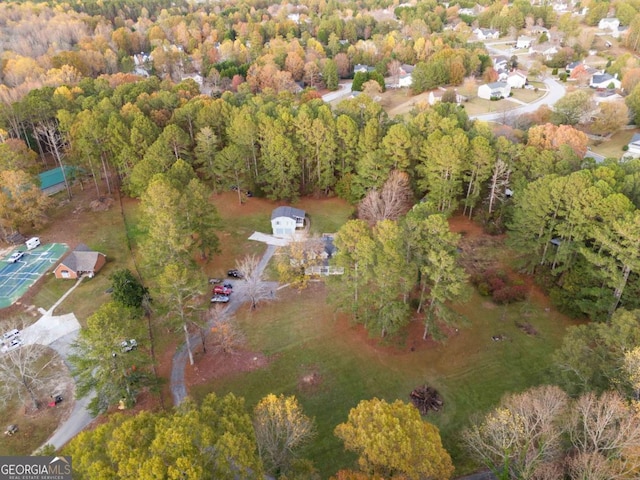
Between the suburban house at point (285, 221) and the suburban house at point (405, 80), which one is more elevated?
the suburban house at point (405, 80)

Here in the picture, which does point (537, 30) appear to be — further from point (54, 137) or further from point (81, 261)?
point (81, 261)

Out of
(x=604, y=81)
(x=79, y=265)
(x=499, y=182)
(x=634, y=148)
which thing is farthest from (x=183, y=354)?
(x=604, y=81)

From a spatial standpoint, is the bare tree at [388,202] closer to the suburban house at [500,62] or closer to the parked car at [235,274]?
the parked car at [235,274]

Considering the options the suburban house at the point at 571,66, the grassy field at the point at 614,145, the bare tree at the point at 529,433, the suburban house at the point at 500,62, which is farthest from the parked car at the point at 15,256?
the suburban house at the point at 571,66

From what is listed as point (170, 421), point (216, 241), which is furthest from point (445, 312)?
point (216, 241)

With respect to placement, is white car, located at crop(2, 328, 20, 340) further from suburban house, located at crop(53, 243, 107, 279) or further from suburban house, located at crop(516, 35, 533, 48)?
suburban house, located at crop(516, 35, 533, 48)

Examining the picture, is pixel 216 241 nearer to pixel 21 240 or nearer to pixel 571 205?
pixel 21 240

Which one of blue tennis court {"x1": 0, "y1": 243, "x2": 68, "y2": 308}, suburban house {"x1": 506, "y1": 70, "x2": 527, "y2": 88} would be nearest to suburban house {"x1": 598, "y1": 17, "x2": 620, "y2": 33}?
suburban house {"x1": 506, "y1": 70, "x2": 527, "y2": 88}
